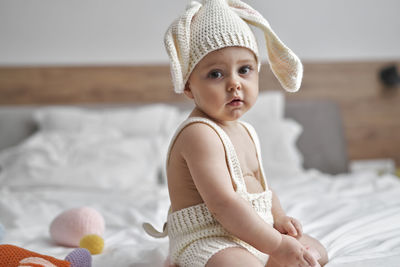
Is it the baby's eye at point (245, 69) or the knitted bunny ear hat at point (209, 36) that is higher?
the knitted bunny ear hat at point (209, 36)

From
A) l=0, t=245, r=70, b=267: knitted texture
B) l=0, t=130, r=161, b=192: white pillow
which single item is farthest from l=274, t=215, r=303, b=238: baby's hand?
l=0, t=130, r=161, b=192: white pillow

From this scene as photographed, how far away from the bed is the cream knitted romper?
121 mm

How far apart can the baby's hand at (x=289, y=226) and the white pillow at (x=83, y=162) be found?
108 cm

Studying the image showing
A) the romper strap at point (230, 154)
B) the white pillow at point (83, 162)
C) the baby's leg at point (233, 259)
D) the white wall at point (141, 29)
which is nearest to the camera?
the baby's leg at point (233, 259)

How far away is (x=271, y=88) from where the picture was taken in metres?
2.62

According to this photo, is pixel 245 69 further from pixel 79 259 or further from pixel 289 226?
pixel 79 259

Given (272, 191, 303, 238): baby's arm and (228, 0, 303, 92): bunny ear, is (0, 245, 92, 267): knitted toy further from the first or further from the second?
(228, 0, 303, 92): bunny ear

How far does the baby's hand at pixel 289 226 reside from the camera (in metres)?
0.80

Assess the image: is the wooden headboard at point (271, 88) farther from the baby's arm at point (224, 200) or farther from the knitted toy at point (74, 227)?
the baby's arm at point (224, 200)

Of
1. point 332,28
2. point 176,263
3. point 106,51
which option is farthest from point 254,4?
point 176,263

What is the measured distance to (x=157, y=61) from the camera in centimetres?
253

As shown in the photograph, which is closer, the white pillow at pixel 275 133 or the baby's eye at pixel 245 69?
the baby's eye at pixel 245 69

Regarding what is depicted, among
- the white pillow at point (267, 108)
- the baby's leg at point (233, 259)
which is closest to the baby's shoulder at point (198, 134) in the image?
the baby's leg at point (233, 259)

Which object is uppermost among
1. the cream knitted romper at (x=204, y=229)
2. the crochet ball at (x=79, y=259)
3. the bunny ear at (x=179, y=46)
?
the bunny ear at (x=179, y=46)
